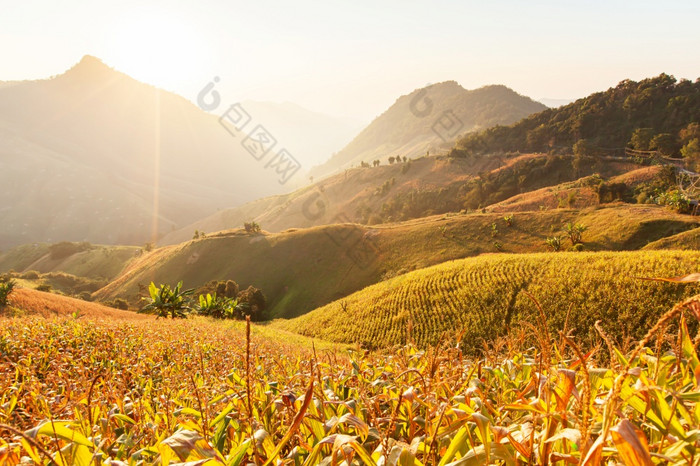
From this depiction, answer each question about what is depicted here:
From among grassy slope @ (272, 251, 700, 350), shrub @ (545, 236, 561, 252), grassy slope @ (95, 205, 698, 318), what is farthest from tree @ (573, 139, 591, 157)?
grassy slope @ (272, 251, 700, 350)

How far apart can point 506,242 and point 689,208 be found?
79.4 feet

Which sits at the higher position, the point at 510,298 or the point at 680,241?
the point at 510,298

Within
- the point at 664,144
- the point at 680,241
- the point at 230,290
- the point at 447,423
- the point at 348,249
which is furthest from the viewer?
the point at 664,144

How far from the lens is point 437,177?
127 metres

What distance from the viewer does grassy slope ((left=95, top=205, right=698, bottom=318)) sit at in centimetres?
4893

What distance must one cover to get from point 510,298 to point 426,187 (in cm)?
9667

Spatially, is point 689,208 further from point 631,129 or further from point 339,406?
point 631,129

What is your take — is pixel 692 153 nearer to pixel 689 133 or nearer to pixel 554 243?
pixel 689 133

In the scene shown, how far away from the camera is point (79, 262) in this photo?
10206 cm

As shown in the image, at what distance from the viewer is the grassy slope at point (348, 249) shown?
4893 centimetres

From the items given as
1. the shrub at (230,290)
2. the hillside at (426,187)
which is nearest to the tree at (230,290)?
the shrub at (230,290)

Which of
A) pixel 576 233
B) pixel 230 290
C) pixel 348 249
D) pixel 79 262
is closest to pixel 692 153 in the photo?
pixel 576 233

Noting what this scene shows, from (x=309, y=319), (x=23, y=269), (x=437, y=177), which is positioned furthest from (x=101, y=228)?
(x=309, y=319)

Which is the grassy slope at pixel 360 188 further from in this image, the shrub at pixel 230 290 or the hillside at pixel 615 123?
the shrub at pixel 230 290
